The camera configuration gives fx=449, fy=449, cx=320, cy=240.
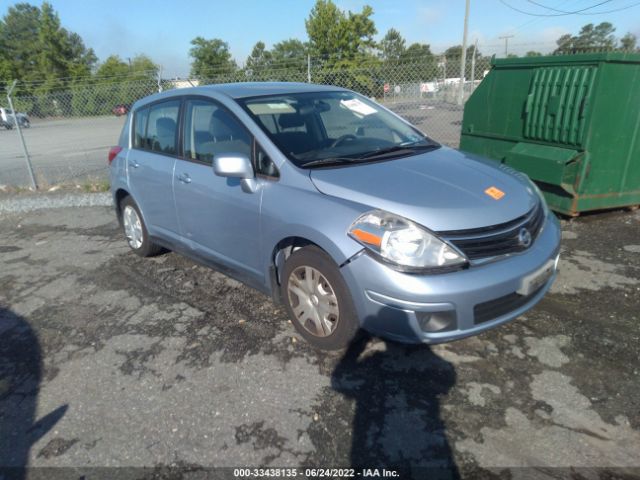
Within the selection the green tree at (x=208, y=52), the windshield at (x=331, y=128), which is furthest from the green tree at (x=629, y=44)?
the green tree at (x=208, y=52)

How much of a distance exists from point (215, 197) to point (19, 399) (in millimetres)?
1829

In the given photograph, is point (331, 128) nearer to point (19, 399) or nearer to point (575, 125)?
point (19, 399)

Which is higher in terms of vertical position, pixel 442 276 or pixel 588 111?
pixel 588 111

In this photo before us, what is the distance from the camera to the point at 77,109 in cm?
1423

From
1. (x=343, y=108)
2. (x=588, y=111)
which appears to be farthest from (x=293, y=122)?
(x=588, y=111)

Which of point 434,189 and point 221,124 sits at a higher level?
point 221,124

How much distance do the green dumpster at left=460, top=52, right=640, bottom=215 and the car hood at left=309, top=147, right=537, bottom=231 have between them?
7.38 feet

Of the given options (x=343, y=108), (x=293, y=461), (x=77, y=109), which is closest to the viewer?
(x=293, y=461)

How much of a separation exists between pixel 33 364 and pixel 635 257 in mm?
5219

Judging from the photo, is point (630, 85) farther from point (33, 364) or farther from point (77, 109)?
point (77, 109)

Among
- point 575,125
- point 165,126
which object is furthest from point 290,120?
point 575,125

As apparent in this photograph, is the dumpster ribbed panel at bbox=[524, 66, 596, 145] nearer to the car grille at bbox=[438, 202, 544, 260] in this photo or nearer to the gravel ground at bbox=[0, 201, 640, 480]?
the gravel ground at bbox=[0, 201, 640, 480]

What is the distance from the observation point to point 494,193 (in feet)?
9.19

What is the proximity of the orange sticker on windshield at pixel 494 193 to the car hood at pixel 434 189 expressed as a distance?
0.03 m
